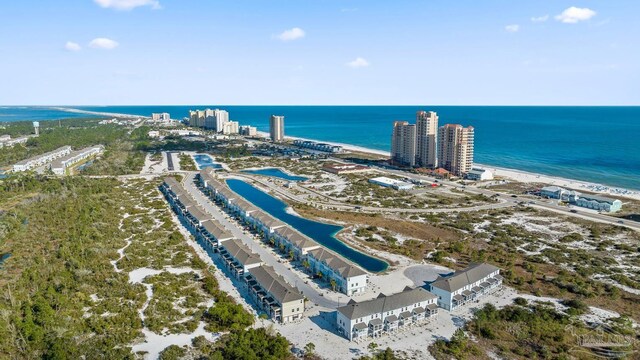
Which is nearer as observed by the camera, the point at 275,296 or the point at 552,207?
the point at 275,296

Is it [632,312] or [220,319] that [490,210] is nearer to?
[632,312]

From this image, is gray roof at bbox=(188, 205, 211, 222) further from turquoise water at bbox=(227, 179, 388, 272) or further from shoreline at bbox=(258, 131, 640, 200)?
shoreline at bbox=(258, 131, 640, 200)

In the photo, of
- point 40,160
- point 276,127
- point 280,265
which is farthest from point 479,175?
point 40,160

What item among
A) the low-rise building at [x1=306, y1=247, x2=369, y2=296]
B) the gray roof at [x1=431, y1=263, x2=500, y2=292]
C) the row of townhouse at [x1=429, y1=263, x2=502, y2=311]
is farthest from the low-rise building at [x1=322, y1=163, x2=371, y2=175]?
the row of townhouse at [x1=429, y1=263, x2=502, y2=311]

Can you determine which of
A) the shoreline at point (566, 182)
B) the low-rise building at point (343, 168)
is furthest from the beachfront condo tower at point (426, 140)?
the shoreline at point (566, 182)

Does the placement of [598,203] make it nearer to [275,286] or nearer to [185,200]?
[275,286]

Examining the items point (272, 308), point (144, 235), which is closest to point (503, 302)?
point (272, 308)
